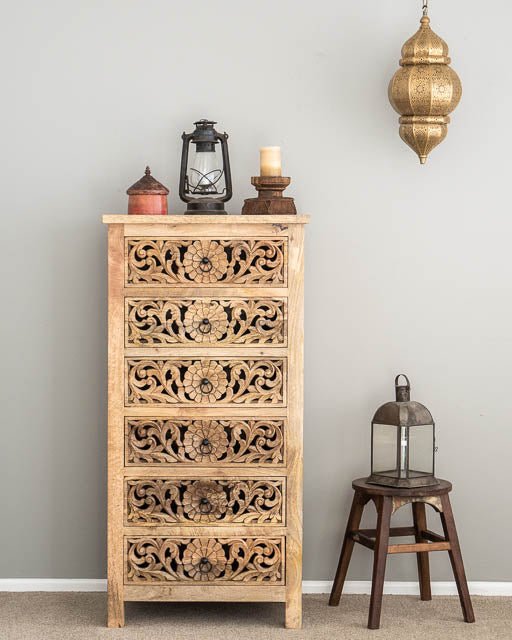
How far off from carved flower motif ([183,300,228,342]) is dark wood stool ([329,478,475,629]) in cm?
73

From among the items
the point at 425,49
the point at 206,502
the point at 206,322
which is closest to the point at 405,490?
the point at 206,502

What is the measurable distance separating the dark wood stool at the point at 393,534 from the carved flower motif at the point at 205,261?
0.88m

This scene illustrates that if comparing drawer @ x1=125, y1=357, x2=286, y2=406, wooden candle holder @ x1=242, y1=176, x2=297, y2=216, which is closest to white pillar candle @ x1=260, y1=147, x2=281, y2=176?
wooden candle holder @ x1=242, y1=176, x2=297, y2=216

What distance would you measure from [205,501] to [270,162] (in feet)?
3.75

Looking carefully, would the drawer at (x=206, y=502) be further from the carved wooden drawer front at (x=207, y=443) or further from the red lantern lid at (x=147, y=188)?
the red lantern lid at (x=147, y=188)

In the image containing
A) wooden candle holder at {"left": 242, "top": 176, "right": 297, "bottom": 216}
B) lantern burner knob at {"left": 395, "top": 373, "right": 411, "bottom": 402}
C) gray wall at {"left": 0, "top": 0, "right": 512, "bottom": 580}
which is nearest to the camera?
wooden candle holder at {"left": 242, "top": 176, "right": 297, "bottom": 216}

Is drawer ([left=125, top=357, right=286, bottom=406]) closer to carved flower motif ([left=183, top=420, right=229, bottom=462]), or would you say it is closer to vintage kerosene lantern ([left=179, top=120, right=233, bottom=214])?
carved flower motif ([left=183, top=420, right=229, bottom=462])

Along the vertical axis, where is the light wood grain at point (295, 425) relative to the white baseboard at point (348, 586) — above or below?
above

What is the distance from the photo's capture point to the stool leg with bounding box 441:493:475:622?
3287mm

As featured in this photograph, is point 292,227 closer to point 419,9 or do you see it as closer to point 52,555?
point 419,9

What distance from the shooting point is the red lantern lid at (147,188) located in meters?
3.24

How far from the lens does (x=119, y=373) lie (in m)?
3.20

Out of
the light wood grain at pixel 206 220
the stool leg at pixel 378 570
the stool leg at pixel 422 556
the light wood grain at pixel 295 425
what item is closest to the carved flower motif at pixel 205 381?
the light wood grain at pixel 295 425

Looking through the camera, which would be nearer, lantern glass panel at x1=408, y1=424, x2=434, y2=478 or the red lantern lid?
the red lantern lid
